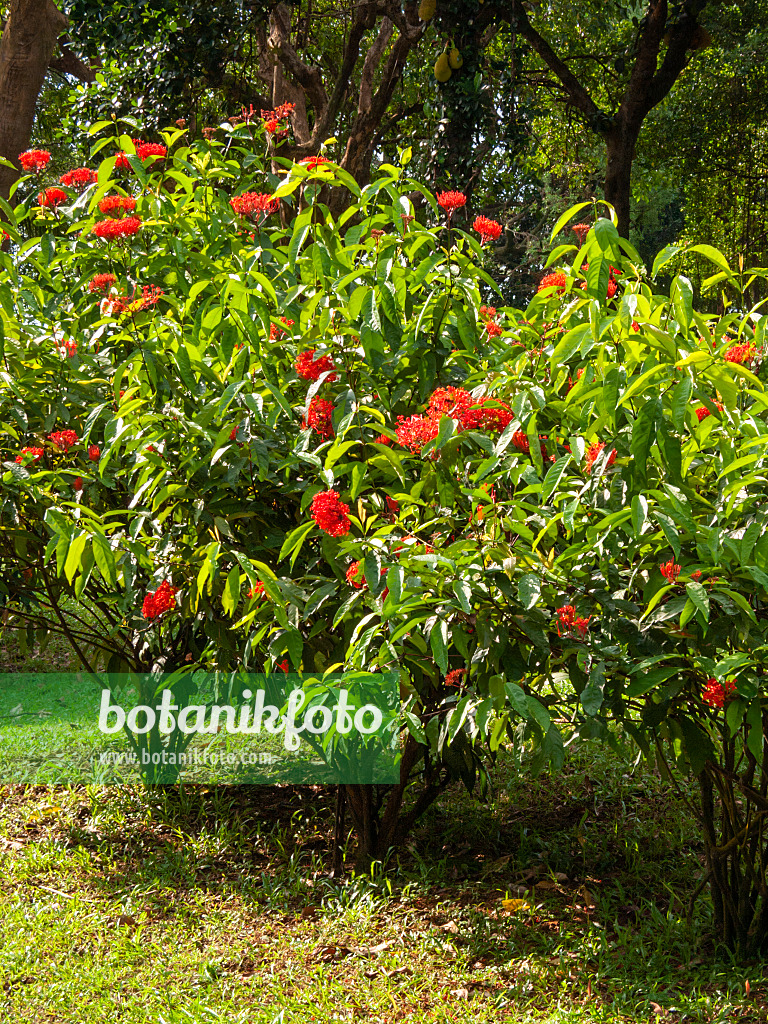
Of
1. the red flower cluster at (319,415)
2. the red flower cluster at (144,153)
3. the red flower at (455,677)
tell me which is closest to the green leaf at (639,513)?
the red flower at (455,677)

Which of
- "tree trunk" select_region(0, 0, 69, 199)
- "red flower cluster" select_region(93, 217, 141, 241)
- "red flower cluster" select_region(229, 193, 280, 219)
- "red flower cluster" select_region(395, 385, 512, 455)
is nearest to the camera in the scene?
"red flower cluster" select_region(395, 385, 512, 455)

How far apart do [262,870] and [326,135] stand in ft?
17.6

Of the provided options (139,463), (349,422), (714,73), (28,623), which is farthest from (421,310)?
(714,73)

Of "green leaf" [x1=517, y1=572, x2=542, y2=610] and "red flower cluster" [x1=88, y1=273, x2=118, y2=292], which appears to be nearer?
"green leaf" [x1=517, y1=572, x2=542, y2=610]

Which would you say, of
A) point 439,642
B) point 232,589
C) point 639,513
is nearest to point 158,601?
point 232,589

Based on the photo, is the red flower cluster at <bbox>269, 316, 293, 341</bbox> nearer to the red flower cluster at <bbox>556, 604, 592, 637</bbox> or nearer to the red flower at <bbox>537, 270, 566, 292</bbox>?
the red flower at <bbox>537, 270, 566, 292</bbox>

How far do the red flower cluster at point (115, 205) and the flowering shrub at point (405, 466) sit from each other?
0.06 m

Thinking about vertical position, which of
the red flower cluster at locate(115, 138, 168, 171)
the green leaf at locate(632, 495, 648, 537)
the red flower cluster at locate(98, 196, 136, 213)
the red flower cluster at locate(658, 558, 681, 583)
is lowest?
the red flower cluster at locate(658, 558, 681, 583)

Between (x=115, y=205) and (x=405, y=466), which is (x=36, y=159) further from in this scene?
(x=405, y=466)

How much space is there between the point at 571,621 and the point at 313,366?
86cm

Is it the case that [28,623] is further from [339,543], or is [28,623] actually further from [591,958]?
[591,958]

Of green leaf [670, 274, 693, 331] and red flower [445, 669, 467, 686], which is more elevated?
green leaf [670, 274, 693, 331]

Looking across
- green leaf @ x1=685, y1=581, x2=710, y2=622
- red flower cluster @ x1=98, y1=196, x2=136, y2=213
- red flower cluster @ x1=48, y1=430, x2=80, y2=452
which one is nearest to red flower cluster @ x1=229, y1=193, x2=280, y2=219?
red flower cluster @ x1=98, y1=196, x2=136, y2=213

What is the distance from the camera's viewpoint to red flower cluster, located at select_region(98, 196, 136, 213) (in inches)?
99.0
